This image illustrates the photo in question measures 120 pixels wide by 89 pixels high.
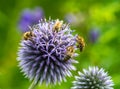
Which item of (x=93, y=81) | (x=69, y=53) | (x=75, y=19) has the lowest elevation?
(x=93, y=81)

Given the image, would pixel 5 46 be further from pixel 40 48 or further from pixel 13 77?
pixel 40 48

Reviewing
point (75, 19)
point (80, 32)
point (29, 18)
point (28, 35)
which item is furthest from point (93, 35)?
point (28, 35)

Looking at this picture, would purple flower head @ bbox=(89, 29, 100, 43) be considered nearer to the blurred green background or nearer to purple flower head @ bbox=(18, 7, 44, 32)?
the blurred green background

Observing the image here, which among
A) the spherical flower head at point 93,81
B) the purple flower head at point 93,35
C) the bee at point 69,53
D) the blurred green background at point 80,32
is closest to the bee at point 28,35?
the bee at point 69,53

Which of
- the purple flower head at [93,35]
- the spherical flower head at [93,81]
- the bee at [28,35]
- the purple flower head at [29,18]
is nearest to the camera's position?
the spherical flower head at [93,81]

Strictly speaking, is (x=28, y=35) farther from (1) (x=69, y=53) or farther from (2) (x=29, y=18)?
(2) (x=29, y=18)

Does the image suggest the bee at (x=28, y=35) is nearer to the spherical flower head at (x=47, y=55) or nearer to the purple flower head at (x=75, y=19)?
the spherical flower head at (x=47, y=55)
